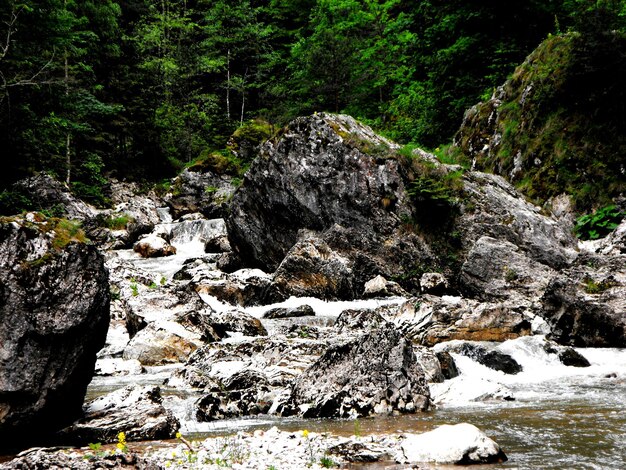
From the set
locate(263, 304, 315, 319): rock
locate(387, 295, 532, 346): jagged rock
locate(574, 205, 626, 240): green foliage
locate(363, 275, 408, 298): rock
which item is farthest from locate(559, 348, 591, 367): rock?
locate(574, 205, 626, 240): green foliage

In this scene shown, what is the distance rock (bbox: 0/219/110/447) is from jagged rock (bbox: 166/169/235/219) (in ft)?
85.4

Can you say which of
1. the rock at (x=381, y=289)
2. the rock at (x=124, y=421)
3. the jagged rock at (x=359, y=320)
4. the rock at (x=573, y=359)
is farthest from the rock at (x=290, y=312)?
the rock at (x=124, y=421)

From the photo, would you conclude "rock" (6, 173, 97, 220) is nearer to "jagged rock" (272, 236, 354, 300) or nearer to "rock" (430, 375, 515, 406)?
"jagged rock" (272, 236, 354, 300)

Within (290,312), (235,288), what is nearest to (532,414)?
(290,312)

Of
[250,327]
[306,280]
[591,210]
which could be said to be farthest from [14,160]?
[591,210]

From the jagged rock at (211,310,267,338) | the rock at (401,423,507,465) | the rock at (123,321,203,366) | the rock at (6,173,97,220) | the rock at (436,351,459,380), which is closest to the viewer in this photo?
the rock at (401,423,507,465)

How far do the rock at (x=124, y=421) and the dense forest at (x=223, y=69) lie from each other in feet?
58.5

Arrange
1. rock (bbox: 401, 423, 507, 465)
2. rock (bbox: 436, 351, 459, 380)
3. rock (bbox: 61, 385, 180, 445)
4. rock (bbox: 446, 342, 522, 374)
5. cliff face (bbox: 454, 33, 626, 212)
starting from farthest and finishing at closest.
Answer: cliff face (bbox: 454, 33, 626, 212), rock (bbox: 446, 342, 522, 374), rock (bbox: 436, 351, 459, 380), rock (bbox: 61, 385, 180, 445), rock (bbox: 401, 423, 507, 465)

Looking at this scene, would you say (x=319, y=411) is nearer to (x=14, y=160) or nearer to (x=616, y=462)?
(x=616, y=462)

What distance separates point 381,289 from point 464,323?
5.17 meters

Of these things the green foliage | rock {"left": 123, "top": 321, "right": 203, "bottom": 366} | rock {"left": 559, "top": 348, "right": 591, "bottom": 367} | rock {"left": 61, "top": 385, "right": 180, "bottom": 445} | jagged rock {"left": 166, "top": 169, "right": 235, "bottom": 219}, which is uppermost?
jagged rock {"left": 166, "top": 169, "right": 235, "bottom": 219}

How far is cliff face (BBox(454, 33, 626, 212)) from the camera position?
57.1 feet

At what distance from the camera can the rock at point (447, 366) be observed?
8508mm

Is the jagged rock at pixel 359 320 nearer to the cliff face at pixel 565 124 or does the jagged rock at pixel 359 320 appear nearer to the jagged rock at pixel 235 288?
the jagged rock at pixel 235 288
